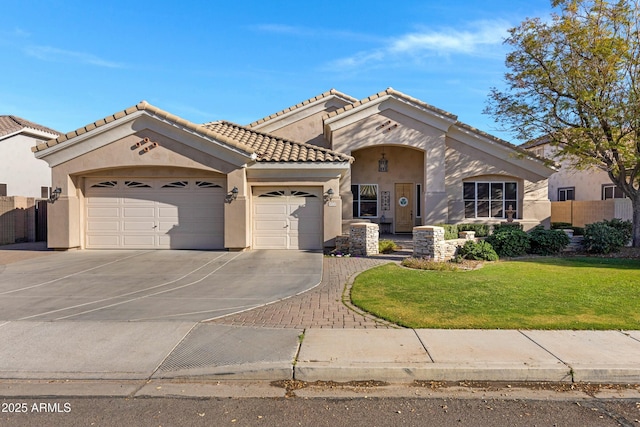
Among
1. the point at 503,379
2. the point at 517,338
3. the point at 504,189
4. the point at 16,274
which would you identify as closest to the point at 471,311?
the point at 517,338

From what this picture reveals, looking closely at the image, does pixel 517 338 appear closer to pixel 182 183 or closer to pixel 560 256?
pixel 560 256

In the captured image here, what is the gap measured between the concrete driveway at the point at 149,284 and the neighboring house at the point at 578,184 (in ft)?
58.1

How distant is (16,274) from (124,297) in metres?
4.23

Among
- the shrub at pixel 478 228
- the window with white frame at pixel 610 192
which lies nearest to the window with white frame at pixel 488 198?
the shrub at pixel 478 228

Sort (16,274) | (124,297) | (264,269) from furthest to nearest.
→ (264,269)
(16,274)
(124,297)

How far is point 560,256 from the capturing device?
14.0 meters

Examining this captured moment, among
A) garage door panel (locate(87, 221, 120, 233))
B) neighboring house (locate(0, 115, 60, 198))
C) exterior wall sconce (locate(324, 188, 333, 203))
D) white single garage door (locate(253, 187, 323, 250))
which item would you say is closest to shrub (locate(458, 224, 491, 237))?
exterior wall sconce (locate(324, 188, 333, 203))

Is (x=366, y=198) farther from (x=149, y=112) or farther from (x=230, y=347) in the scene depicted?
(x=230, y=347)

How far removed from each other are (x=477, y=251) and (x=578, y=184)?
1768cm

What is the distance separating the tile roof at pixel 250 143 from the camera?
13992mm

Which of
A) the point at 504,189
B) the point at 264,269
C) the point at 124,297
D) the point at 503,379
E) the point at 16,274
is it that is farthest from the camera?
the point at 504,189

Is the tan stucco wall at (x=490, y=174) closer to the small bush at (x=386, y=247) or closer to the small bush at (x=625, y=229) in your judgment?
the small bush at (x=625, y=229)

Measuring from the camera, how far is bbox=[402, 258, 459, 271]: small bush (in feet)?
37.2

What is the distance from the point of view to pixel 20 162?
24.4 metres
